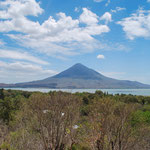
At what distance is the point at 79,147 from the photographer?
1367 cm

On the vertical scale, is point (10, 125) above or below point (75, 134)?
below

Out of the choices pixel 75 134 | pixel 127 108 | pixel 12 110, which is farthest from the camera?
pixel 12 110

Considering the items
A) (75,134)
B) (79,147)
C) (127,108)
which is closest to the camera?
(127,108)

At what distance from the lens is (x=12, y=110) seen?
28.8 metres

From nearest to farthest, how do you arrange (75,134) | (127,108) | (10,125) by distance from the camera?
(127,108), (75,134), (10,125)

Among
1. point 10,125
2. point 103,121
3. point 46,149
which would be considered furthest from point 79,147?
point 10,125

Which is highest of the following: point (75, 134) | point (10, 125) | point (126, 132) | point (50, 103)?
point (50, 103)

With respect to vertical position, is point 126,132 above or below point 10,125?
above

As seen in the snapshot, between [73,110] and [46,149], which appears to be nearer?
[46,149]

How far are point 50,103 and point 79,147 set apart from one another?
409cm

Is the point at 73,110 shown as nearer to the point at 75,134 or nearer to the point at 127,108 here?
the point at 75,134

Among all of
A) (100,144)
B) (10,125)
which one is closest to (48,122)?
(100,144)

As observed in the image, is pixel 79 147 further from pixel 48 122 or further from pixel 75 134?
pixel 48 122

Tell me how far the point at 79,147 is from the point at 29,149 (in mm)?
3920
